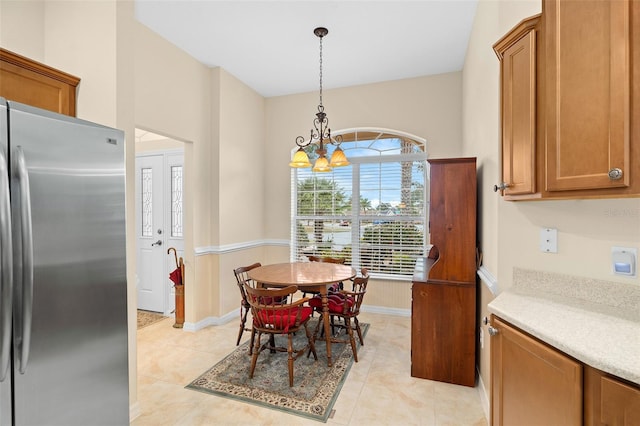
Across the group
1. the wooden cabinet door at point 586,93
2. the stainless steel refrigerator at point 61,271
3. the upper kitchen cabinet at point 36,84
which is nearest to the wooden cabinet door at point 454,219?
the wooden cabinet door at point 586,93

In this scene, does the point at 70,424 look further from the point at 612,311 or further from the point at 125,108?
the point at 612,311

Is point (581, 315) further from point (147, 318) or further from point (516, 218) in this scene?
point (147, 318)

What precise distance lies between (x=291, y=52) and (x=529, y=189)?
2.94 m

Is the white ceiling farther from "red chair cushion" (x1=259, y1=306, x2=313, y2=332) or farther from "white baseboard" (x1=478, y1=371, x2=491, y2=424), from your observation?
"white baseboard" (x1=478, y1=371, x2=491, y2=424)

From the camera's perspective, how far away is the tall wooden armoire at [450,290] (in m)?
2.42

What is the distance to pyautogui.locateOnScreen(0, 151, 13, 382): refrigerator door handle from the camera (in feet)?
3.60

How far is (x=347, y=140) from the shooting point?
445cm

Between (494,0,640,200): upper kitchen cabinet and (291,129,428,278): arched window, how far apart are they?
8.36 ft

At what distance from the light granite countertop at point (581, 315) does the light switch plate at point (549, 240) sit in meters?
0.14

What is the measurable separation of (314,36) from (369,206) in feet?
7.38

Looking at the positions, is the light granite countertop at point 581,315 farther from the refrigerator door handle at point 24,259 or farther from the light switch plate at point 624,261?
the refrigerator door handle at point 24,259

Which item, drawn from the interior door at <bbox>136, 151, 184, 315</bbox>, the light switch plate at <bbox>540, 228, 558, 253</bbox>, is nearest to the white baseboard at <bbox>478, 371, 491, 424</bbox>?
the light switch plate at <bbox>540, 228, 558, 253</bbox>

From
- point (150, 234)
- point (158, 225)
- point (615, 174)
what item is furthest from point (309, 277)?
point (150, 234)

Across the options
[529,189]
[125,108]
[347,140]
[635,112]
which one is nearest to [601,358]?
[529,189]
